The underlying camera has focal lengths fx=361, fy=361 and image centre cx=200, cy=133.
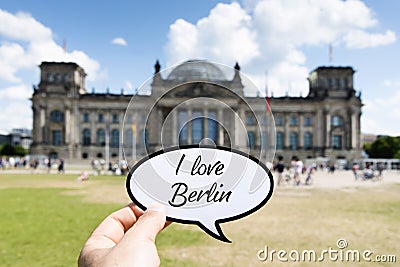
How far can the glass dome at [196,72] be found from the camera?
3.41m

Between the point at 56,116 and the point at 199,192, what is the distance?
81.4 m

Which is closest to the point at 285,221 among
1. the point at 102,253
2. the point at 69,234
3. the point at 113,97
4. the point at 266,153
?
the point at 69,234

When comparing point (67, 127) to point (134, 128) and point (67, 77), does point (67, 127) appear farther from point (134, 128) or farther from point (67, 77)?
point (134, 128)

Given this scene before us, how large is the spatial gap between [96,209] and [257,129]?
12.6 metres

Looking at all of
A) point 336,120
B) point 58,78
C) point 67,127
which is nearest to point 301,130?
point 336,120

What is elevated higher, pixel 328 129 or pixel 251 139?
pixel 328 129

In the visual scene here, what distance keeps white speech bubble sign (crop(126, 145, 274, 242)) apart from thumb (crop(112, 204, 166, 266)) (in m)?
0.44

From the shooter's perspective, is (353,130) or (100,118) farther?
(100,118)

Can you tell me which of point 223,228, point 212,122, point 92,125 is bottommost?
point 223,228

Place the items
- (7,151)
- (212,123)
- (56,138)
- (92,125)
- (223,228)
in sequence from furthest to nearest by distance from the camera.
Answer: (7,151) → (92,125) → (56,138) → (223,228) → (212,123)

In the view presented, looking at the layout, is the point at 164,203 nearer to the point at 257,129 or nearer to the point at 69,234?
the point at 257,129

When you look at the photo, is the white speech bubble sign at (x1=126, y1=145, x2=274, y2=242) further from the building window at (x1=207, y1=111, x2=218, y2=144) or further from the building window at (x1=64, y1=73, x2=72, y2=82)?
the building window at (x1=64, y1=73, x2=72, y2=82)

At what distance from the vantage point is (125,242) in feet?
7.50

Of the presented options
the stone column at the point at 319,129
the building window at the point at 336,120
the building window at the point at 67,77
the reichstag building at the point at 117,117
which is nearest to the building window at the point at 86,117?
the reichstag building at the point at 117,117
